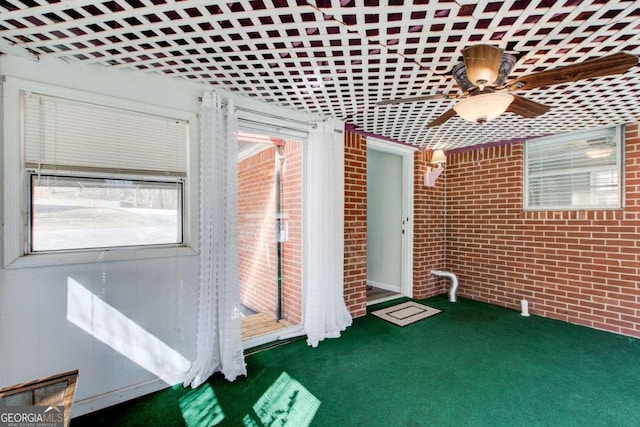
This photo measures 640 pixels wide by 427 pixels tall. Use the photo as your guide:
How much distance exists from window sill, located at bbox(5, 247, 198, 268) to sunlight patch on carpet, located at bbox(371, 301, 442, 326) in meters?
2.34

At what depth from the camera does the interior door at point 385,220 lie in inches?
173

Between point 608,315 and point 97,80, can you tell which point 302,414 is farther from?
point 608,315

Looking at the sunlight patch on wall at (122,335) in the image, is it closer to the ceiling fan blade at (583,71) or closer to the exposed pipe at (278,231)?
the exposed pipe at (278,231)

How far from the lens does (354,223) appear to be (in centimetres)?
334

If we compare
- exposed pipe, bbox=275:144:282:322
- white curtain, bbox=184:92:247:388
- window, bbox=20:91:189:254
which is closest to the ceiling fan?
white curtain, bbox=184:92:247:388

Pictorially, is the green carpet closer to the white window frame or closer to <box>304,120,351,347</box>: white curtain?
<box>304,120,351,347</box>: white curtain

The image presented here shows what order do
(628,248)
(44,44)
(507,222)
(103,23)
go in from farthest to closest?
(507,222)
(628,248)
(44,44)
(103,23)

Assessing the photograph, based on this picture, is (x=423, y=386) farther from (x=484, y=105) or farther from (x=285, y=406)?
(x=484, y=105)

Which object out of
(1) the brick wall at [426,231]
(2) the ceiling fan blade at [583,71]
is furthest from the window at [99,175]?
(1) the brick wall at [426,231]

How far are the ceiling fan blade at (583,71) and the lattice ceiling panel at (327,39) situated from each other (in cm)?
22

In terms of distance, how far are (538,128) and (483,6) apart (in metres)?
2.51

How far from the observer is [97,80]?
A: 1892mm

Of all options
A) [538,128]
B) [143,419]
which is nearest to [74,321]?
[143,419]

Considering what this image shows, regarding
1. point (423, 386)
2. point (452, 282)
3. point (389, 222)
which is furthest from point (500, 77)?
point (452, 282)
